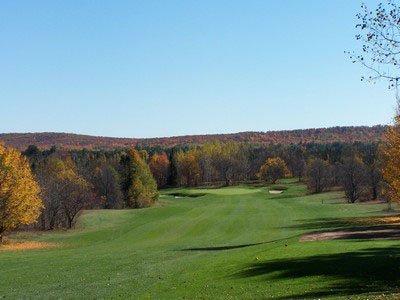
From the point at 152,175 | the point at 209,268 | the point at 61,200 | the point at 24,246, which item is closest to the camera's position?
the point at 209,268

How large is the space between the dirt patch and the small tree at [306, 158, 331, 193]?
247 feet

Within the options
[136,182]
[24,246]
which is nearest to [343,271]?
[24,246]

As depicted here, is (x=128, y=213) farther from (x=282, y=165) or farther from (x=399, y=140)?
(x=282, y=165)

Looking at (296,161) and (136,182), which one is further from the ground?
(296,161)

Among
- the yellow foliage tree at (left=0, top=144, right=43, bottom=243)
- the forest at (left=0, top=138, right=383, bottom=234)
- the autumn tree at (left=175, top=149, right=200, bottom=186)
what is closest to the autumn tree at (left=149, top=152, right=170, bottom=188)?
the forest at (left=0, top=138, right=383, bottom=234)

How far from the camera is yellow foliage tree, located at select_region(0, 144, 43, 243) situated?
176 feet

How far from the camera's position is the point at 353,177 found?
94625 mm

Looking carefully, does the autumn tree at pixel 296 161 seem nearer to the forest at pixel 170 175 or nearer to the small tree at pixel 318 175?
the forest at pixel 170 175

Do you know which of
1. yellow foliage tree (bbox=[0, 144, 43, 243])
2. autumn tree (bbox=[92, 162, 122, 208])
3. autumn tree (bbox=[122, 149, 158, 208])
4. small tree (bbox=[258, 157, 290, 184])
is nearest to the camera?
yellow foliage tree (bbox=[0, 144, 43, 243])

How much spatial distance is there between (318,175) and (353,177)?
87.2ft

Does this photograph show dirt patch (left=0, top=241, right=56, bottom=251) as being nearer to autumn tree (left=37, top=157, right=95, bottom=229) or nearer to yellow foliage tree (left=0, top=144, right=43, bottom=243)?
yellow foliage tree (left=0, top=144, right=43, bottom=243)

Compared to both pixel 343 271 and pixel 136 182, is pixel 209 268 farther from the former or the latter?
pixel 136 182

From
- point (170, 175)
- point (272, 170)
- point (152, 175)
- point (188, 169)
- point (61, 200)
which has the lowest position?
point (170, 175)

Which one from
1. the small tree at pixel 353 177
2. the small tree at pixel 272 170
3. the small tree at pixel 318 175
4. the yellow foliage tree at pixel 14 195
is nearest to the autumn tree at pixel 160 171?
the small tree at pixel 272 170
